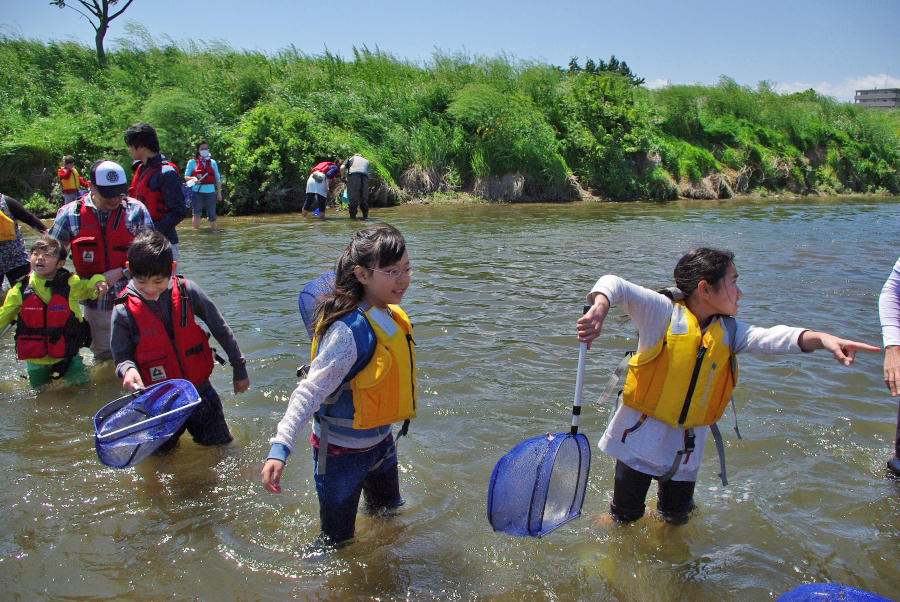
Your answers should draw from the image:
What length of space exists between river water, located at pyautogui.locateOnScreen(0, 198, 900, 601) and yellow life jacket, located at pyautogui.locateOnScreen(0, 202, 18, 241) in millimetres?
A: 1210

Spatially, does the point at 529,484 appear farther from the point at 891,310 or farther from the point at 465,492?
the point at 891,310

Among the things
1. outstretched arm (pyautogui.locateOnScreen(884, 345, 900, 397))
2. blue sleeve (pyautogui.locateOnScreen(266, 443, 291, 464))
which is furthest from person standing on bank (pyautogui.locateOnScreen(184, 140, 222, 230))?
outstretched arm (pyautogui.locateOnScreen(884, 345, 900, 397))

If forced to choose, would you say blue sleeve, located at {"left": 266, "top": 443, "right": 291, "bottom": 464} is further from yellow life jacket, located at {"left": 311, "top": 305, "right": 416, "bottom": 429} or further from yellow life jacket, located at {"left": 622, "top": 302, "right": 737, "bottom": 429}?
yellow life jacket, located at {"left": 622, "top": 302, "right": 737, "bottom": 429}

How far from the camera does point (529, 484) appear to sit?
2729mm

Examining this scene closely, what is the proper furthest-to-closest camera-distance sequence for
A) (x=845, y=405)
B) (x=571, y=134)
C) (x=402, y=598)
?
(x=571, y=134)
(x=845, y=405)
(x=402, y=598)

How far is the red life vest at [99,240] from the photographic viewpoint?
15.2ft

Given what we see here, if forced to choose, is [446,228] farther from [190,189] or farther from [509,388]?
[509,388]

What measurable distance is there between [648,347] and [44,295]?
4466 mm

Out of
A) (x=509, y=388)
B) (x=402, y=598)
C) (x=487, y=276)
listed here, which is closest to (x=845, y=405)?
(x=509, y=388)

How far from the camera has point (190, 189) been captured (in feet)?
48.6

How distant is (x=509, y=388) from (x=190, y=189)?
11.9 m

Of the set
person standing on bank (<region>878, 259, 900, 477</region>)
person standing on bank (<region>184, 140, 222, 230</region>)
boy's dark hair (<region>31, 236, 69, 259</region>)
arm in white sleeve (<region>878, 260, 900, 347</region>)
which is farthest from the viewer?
person standing on bank (<region>184, 140, 222, 230</region>)

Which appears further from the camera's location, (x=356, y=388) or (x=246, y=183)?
(x=246, y=183)

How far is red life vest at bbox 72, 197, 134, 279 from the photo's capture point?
463 centimetres
